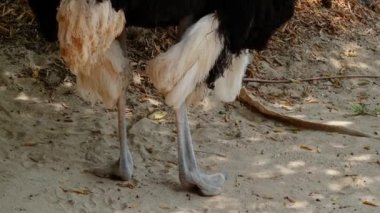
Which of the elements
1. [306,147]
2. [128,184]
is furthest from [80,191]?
[306,147]

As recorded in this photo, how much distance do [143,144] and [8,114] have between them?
81 cm

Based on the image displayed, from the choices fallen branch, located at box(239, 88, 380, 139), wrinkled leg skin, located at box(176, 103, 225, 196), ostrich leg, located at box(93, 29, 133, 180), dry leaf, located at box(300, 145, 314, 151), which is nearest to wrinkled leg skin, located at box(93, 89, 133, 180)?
ostrich leg, located at box(93, 29, 133, 180)

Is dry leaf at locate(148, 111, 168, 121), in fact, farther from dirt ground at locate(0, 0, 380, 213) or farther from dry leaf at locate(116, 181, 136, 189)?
dry leaf at locate(116, 181, 136, 189)

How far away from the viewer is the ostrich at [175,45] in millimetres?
3045

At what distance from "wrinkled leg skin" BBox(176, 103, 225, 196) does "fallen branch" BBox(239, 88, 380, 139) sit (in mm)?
1082

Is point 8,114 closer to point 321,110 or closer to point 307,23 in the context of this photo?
point 321,110

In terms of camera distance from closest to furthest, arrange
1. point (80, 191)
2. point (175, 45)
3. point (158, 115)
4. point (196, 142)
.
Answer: point (175, 45) < point (80, 191) < point (196, 142) < point (158, 115)

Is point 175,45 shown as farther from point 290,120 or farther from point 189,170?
point 290,120

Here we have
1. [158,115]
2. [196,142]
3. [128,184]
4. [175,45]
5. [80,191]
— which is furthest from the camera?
[158,115]

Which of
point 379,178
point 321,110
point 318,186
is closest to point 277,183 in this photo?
point 318,186

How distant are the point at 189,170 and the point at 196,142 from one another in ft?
2.10

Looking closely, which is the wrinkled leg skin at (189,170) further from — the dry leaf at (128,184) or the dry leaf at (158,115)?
the dry leaf at (158,115)

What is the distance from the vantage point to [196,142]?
172 inches

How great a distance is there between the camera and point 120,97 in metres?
3.67
